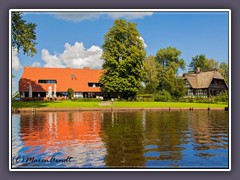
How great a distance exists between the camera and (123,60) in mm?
37219

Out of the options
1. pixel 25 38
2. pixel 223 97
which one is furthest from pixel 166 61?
pixel 25 38

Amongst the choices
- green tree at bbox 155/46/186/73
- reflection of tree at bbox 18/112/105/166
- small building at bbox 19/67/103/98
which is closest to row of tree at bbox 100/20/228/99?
small building at bbox 19/67/103/98

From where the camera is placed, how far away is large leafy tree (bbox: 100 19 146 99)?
121ft

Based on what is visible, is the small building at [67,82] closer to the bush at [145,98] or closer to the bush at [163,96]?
the bush at [145,98]

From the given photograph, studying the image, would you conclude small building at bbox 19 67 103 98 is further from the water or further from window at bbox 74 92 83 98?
the water

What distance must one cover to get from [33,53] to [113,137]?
453 centimetres

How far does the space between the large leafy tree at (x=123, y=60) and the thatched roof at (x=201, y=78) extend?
1014cm

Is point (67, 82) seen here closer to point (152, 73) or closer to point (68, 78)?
point (68, 78)

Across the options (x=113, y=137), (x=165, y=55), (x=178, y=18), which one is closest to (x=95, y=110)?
(x=113, y=137)

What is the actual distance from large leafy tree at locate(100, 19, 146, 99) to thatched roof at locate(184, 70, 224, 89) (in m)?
10.1

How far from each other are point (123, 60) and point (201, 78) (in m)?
14.2

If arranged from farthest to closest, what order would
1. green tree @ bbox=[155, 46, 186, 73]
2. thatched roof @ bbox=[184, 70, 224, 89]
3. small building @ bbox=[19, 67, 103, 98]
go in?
green tree @ bbox=[155, 46, 186, 73]
thatched roof @ bbox=[184, 70, 224, 89]
small building @ bbox=[19, 67, 103, 98]

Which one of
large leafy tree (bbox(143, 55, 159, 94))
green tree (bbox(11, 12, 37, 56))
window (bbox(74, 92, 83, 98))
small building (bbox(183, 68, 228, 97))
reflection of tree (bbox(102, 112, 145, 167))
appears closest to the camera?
reflection of tree (bbox(102, 112, 145, 167))

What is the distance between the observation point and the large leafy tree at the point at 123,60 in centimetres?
3697
